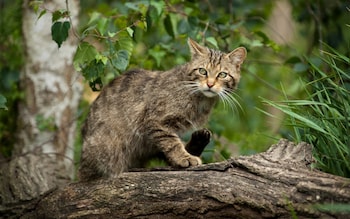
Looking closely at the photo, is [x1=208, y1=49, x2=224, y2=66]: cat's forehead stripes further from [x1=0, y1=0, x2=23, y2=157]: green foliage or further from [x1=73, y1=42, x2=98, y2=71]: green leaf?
[x1=0, y1=0, x2=23, y2=157]: green foliage

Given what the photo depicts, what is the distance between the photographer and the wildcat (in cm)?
486

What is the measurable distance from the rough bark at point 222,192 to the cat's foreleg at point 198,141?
542 mm

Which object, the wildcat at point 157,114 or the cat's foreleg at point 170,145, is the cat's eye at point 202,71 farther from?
the cat's foreleg at point 170,145

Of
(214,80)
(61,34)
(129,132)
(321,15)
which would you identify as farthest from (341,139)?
(321,15)

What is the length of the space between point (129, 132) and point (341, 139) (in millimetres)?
1650

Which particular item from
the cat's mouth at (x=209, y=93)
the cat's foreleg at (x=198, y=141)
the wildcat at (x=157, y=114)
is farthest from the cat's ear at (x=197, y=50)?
the cat's foreleg at (x=198, y=141)

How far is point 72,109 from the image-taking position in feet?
20.6

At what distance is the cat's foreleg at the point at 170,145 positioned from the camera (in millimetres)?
4555

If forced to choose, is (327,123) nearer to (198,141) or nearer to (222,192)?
(222,192)

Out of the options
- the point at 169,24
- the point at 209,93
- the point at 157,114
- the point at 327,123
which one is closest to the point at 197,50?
the point at 209,93

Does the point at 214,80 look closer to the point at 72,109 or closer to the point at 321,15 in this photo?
the point at 72,109

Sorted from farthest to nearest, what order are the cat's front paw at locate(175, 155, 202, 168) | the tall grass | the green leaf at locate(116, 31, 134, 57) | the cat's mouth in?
the cat's mouth
the green leaf at locate(116, 31, 134, 57)
the cat's front paw at locate(175, 155, 202, 168)
the tall grass

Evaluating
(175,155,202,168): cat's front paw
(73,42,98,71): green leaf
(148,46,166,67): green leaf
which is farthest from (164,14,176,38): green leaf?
(175,155,202,168): cat's front paw

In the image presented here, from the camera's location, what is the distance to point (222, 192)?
12.8 ft
